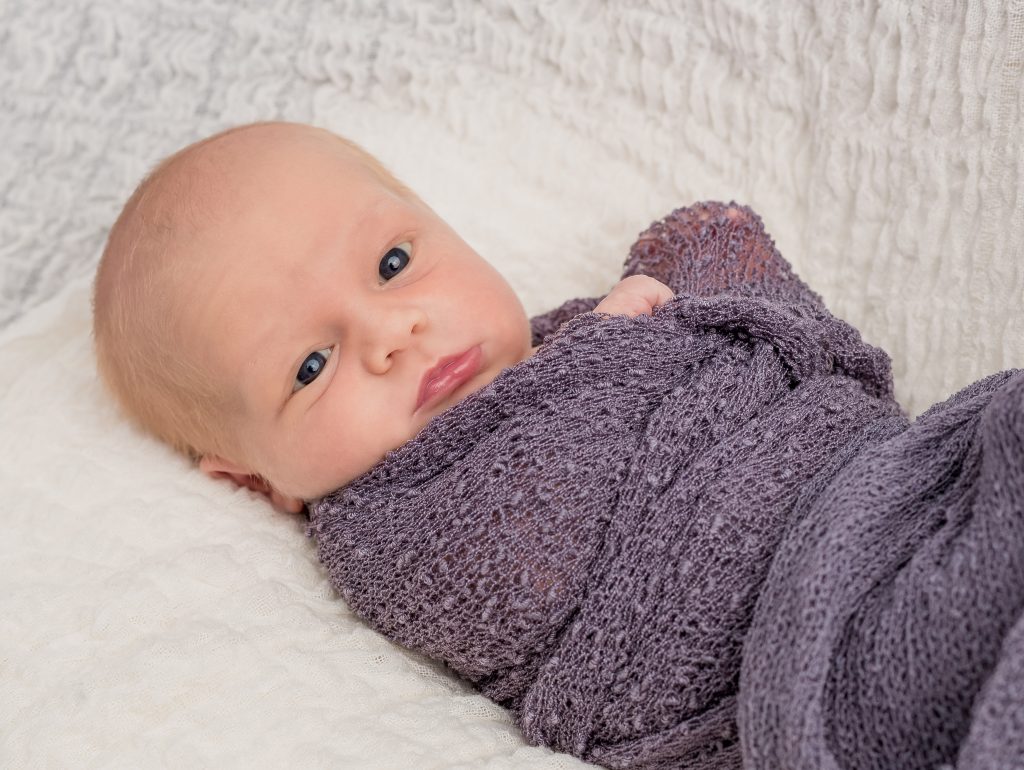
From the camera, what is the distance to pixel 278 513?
1.34 meters

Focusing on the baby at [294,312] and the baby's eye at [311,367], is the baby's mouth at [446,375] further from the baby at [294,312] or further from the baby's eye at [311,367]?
the baby's eye at [311,367]

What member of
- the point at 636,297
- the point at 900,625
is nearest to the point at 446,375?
the point at 636,297

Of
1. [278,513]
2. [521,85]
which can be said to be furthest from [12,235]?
[521,85]

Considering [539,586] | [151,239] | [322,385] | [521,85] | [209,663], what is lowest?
[209,663]

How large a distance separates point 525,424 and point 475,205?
0.61m

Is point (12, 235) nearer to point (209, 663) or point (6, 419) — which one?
point (6, 419)

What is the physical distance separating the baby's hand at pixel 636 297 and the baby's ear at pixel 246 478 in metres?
0.43

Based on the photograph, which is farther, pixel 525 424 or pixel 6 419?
pixel 6 419

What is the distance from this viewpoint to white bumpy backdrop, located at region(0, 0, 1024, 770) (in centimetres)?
107

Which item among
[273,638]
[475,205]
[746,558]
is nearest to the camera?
[746,558]

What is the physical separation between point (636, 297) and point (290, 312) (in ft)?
1.28

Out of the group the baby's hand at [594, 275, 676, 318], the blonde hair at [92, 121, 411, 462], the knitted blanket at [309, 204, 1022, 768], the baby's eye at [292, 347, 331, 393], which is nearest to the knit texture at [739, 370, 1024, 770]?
the knitted blanket at [309, 204, 1022, 768]

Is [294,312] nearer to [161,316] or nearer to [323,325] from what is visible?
[323,325]

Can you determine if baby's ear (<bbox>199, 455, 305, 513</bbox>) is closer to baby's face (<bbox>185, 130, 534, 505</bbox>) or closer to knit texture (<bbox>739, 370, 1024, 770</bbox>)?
A: baby's face (<bbox>185, 130, 534, 505</bbox>)
